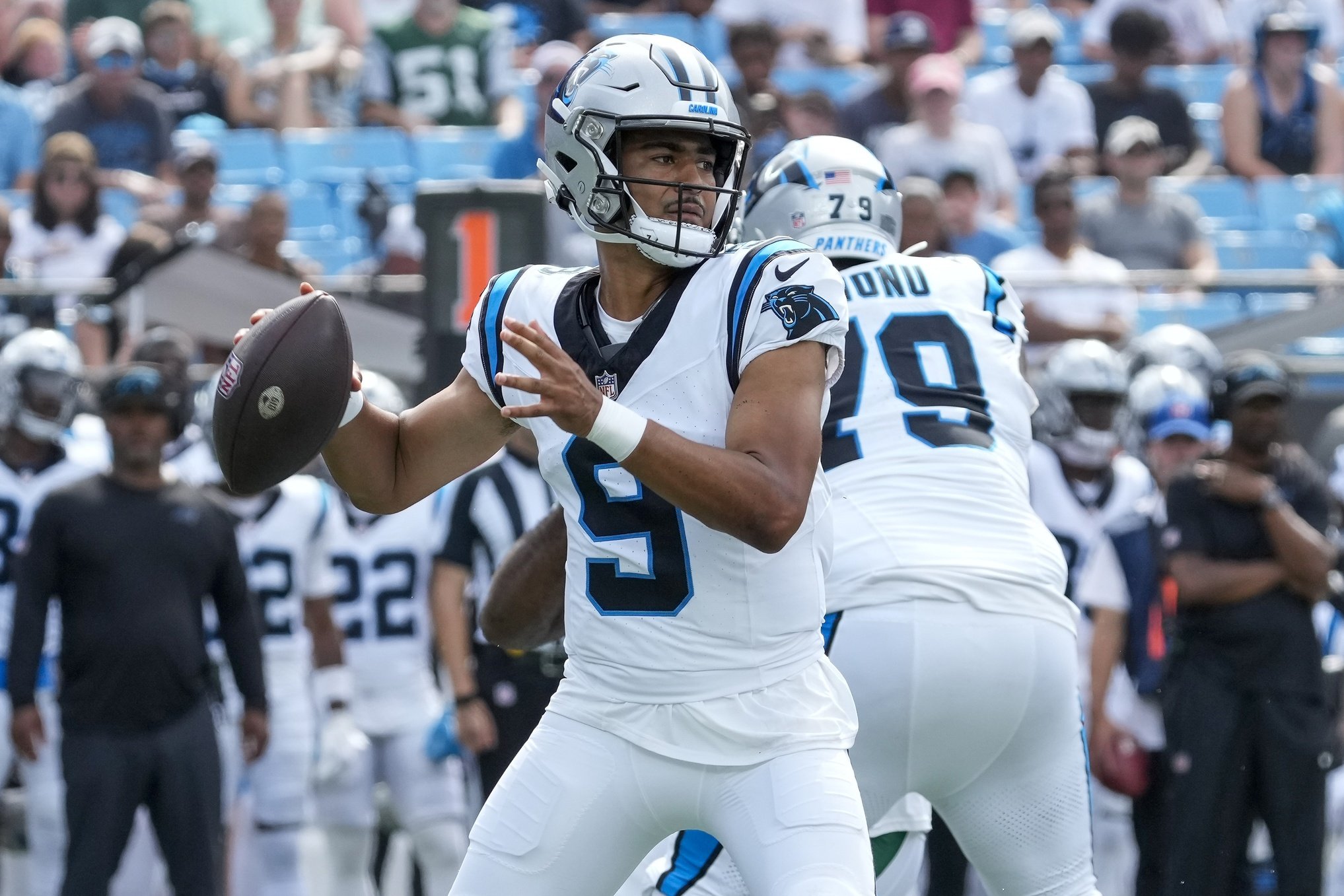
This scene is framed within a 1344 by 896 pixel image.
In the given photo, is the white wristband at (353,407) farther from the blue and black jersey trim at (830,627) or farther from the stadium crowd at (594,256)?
the stadium crowd at (594,256)

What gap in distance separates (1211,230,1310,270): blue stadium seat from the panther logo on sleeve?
7.15 m

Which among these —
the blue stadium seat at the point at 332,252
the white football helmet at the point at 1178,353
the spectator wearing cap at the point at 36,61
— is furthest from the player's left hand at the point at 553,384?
the spectator wearing cap at the point at 36,61

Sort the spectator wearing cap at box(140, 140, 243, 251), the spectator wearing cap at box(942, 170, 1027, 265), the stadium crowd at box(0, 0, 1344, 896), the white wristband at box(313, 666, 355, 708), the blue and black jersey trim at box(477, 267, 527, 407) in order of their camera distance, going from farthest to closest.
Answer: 1. the spectator wearing cap at box(140, 140, 243, 251)
2. the spectator wearing cap at box(942, 170, 1027, 265)
3. the white wristband at box(313, 666, 355, 708)
4. the stadium crowd at box(0, 0, 1344, 896)
5. the blue and black jersey trim at box(477, 267, 527, 407)

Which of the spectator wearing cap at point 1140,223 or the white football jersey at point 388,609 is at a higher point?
the spectator wearing cap at point 1140,223

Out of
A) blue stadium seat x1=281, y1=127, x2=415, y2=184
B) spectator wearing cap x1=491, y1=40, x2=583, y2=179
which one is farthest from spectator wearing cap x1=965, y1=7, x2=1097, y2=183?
blue stadium seat x1=281, y1=127, x2=415, y2=184

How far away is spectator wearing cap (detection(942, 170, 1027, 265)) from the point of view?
29.3ft

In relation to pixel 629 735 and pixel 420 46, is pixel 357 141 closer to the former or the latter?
pixel 420 46

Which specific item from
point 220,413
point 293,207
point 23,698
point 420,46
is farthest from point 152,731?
point 420,46

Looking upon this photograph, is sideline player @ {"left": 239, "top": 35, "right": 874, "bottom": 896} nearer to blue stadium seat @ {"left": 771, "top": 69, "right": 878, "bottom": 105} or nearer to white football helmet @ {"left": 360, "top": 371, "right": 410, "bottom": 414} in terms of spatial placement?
Result: white football helmet @ {"left": 360, "top": 371, "right": 410, "bottom": 414}

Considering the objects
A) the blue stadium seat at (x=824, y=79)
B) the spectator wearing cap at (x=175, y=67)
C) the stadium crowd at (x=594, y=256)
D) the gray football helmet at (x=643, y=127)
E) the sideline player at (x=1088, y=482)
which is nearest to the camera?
the gray football helmet at (x=643, y=127)

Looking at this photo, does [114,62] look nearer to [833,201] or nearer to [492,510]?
[492,510]

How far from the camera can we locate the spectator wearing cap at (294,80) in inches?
424

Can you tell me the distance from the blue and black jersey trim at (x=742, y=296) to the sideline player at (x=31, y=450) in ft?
14.3

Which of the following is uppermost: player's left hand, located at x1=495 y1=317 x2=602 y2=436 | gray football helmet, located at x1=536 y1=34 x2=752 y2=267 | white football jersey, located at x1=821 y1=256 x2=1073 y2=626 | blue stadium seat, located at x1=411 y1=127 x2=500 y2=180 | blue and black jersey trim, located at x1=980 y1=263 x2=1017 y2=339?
gray football helmet, located at x1=536 y1=34 x2=752 y2=267
